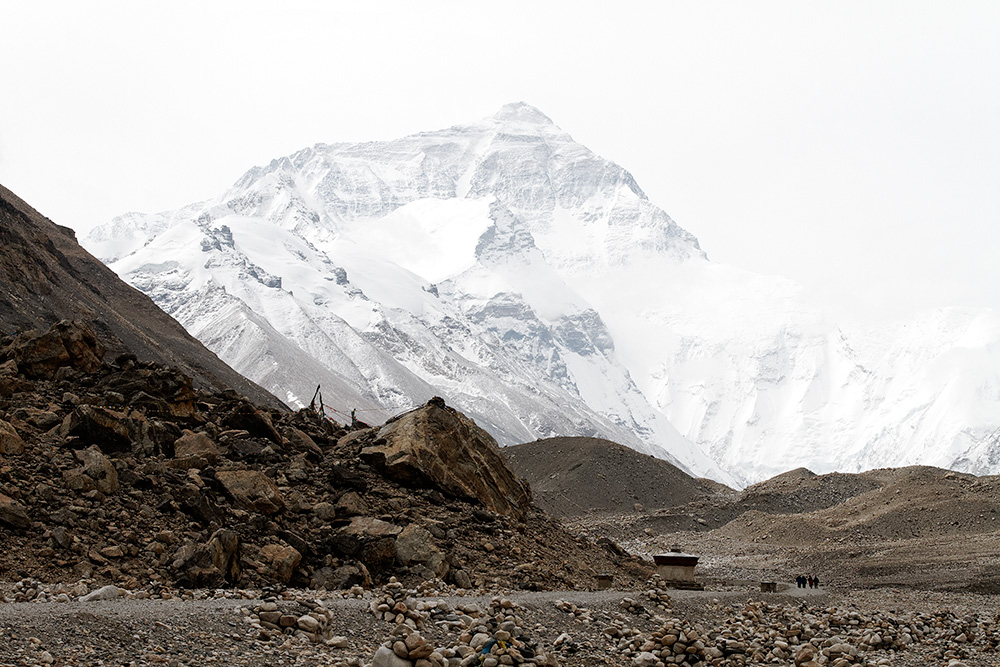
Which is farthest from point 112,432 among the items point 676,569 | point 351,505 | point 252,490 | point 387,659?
point 676,569

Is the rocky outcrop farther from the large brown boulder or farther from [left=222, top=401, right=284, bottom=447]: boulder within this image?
the large brown boulder

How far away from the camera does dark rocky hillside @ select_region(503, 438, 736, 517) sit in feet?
274

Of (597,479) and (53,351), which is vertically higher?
(597,479)

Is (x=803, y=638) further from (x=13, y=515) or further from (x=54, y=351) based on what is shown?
(x=54, y=351)

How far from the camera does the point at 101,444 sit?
2259 centimetres

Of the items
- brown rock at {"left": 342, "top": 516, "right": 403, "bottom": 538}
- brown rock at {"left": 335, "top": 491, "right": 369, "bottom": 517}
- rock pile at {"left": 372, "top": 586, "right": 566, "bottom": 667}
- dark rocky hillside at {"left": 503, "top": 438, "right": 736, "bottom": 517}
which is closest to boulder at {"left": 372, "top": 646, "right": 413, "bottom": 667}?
rock pile at {"left": 372, "top": 586, "right": 566, "bottom": 667}

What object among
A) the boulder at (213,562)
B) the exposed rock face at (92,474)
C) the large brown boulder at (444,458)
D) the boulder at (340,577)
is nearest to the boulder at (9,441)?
the exposed rock face at (92,474)

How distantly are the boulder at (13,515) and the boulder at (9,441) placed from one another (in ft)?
6.16

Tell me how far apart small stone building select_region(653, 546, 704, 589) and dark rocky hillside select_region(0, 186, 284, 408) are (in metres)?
32.3

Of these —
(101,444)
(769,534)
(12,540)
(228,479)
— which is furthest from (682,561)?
(769,534)

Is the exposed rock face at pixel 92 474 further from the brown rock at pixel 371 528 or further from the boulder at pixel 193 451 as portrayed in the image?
the brown rock at pixel 371 528

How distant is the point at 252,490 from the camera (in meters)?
22.4

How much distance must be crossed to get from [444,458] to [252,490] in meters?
6.11

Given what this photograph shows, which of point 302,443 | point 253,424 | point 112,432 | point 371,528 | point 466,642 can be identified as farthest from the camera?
point 302,443
